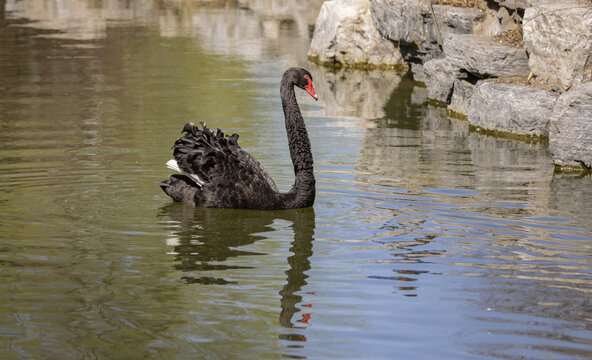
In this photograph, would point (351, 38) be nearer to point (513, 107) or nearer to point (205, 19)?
point (513, 107)

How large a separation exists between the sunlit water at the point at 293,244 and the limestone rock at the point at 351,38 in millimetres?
3702

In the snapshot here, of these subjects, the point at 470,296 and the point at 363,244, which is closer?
the point at 470,296

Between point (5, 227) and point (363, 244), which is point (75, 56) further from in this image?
point (363, 244)

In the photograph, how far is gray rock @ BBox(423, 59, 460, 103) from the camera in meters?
13.4

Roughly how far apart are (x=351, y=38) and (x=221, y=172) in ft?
34.0

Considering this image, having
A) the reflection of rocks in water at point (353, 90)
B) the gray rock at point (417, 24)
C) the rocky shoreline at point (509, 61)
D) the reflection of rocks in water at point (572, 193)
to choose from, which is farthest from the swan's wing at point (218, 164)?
the gray rock at point (417, 24)

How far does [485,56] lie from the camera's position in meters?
11.6

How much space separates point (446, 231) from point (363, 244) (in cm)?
74

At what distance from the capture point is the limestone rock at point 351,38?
17.4 m

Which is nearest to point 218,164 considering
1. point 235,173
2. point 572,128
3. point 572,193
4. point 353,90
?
point 235,173

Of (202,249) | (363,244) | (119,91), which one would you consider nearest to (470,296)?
(363,244)

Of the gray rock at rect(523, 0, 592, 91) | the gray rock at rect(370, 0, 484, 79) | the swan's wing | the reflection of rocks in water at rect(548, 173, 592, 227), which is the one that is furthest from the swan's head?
the gray rock at rect(370, 0, 484, 79)

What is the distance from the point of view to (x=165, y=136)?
440 inches

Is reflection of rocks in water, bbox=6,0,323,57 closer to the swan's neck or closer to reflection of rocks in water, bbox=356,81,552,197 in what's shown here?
reflection of rocks in water, bbox=356,81,552,197
